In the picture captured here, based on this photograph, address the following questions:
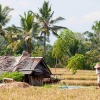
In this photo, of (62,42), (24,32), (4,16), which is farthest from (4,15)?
(62,42)

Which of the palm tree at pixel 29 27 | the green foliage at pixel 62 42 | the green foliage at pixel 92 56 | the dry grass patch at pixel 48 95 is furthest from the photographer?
the green foliage at pixel 92 56

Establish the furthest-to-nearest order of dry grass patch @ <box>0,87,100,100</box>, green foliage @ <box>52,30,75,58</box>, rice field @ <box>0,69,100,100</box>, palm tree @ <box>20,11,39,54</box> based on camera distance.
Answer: green foliage @ <box>52,30,75,58</box> → palm tree @ <box>20,11,39,54</box> → rice field @ <box>0,69,100,100</box> → dry grass patch @ <box>0,87,100,100</box>

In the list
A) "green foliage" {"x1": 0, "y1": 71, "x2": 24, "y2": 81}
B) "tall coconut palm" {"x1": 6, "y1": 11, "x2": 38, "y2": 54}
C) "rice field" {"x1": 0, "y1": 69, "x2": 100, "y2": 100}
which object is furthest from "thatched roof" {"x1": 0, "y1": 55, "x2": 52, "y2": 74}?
"tall coconut palm" {"x1": 6, "y1": 11, "x2": 38, "y2": 54}

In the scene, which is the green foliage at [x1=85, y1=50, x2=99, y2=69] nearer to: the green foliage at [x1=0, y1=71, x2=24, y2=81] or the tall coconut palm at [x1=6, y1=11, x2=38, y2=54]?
the tall coconut palm at [x1=6, y1=11, x2=38, y2=54]

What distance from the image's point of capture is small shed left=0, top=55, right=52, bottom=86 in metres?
17.7

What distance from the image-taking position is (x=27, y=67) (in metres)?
17.9

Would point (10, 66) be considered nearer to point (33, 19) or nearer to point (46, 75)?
point (46, 75)

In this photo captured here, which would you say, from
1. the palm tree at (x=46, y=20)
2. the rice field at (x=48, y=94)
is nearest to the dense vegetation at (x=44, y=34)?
the palm tree at (x=46, y=20)

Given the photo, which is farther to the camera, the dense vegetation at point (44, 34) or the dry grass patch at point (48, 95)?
the dense vegetation at point (44, 34)

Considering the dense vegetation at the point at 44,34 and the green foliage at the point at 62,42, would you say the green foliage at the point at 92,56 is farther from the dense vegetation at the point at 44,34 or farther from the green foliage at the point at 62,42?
the green foliage at the point at 62,42

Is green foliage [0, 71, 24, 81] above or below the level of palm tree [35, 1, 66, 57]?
below

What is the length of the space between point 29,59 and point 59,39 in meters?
8.14

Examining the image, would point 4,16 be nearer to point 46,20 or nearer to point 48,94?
point 46,20

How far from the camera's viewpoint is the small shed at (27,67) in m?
17.7
